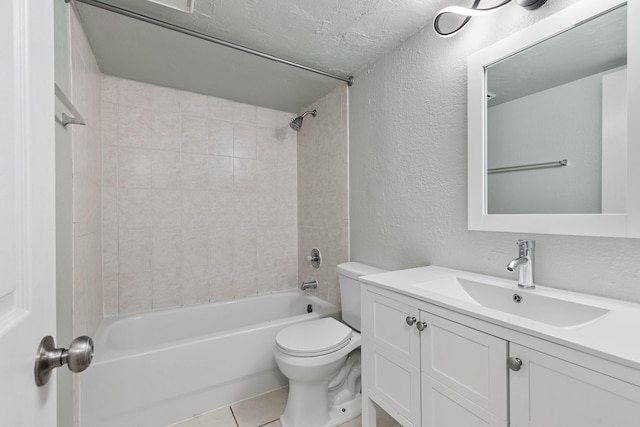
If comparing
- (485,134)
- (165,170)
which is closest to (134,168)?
(165,170)

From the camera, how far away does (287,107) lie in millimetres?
2572

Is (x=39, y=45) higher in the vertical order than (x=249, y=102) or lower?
lower

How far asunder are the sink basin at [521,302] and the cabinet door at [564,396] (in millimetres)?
277

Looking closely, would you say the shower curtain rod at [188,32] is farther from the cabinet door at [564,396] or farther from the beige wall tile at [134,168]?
the cabinet door at [564,396]

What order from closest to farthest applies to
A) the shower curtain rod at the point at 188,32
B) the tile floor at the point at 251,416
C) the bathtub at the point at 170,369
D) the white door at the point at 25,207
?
the white door at the point at 25,207
the shower curtain rod at the point at 188,32
the bathtub at the point at 170,369
the tile floor at the point at 251,416

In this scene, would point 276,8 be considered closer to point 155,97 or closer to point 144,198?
point 155,97

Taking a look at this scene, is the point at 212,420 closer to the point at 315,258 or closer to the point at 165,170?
the point at 315,258

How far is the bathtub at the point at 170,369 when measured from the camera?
56.0 inches

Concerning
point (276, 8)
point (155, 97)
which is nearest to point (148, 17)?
point (276, 8)

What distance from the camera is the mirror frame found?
87cm

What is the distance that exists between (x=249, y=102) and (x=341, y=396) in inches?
90.3

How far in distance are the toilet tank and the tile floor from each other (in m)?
0.50

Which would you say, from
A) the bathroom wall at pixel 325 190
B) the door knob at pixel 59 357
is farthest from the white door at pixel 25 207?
the bathroom wall at pixel 325 190

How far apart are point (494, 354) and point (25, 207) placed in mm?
1061
